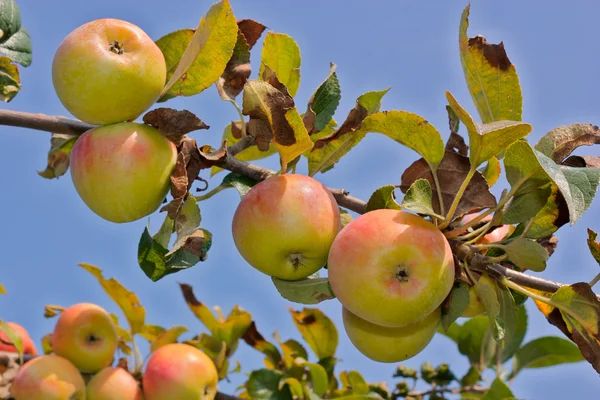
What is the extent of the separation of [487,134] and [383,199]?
28 centimetres

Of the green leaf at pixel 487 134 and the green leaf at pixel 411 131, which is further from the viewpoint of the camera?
the green leaf at pixel 411 131

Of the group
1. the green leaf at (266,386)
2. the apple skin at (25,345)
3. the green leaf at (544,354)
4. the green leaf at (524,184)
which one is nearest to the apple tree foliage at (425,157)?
the green leaf at (524,184)

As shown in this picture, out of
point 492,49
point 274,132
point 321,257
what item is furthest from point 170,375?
point 492,49

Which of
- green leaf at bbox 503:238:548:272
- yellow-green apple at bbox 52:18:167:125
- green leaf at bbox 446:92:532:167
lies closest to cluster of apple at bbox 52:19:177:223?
yellow-green apple at bbox 52:18:167:125

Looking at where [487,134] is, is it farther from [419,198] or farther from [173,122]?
[173,122]

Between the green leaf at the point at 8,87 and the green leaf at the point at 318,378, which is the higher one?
the green leaf at the point at 8,87

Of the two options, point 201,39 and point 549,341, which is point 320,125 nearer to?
point 201,39

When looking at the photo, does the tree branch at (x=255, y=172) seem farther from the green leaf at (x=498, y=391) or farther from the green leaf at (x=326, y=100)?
the green leaf at (x=498, y=391)

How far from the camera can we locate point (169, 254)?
1.27 metres

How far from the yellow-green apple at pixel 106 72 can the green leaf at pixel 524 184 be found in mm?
729

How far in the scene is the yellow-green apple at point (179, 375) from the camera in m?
2.43

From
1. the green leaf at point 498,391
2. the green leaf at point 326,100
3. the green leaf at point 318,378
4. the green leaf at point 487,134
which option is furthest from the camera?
the green leaf at point 318,378

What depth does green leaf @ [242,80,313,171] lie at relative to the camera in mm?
1281

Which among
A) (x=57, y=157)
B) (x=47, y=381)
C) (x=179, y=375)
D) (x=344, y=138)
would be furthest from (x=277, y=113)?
(x=47, y=381)
